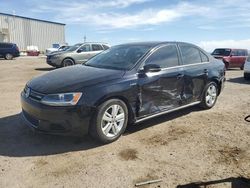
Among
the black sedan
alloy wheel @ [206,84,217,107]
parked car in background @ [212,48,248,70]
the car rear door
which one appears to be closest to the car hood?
the black sedan

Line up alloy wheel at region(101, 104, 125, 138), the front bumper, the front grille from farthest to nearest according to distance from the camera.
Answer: alloy wheel at region(101, 104, 125, 138) → the front grille → the front bumper

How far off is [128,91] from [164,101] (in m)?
1.00

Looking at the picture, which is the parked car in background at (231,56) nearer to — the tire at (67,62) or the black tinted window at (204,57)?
the tire at (67,62)

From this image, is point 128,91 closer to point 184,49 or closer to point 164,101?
point 164,101

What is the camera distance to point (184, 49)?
6336mm

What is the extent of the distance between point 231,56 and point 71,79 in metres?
17.8

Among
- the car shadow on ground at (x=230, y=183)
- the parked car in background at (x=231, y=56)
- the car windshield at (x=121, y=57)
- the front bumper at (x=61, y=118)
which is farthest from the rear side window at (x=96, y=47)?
the car shadow on ground at (x=230, y=183)

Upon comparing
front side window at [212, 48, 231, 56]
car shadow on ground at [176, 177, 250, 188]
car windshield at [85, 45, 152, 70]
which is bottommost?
car shadow on ground at [176, 177, 250, 188]

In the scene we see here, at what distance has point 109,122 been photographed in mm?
4703

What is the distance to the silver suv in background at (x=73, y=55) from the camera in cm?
1662

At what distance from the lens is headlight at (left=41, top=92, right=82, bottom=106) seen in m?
4.32

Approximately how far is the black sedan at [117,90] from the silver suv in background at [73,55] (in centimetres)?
1083

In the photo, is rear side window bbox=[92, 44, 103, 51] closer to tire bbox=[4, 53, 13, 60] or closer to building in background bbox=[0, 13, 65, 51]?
tire bbox=[4, 53, 13, 60]

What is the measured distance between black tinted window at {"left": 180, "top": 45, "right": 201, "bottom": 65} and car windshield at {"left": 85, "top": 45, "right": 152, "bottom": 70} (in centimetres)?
95
